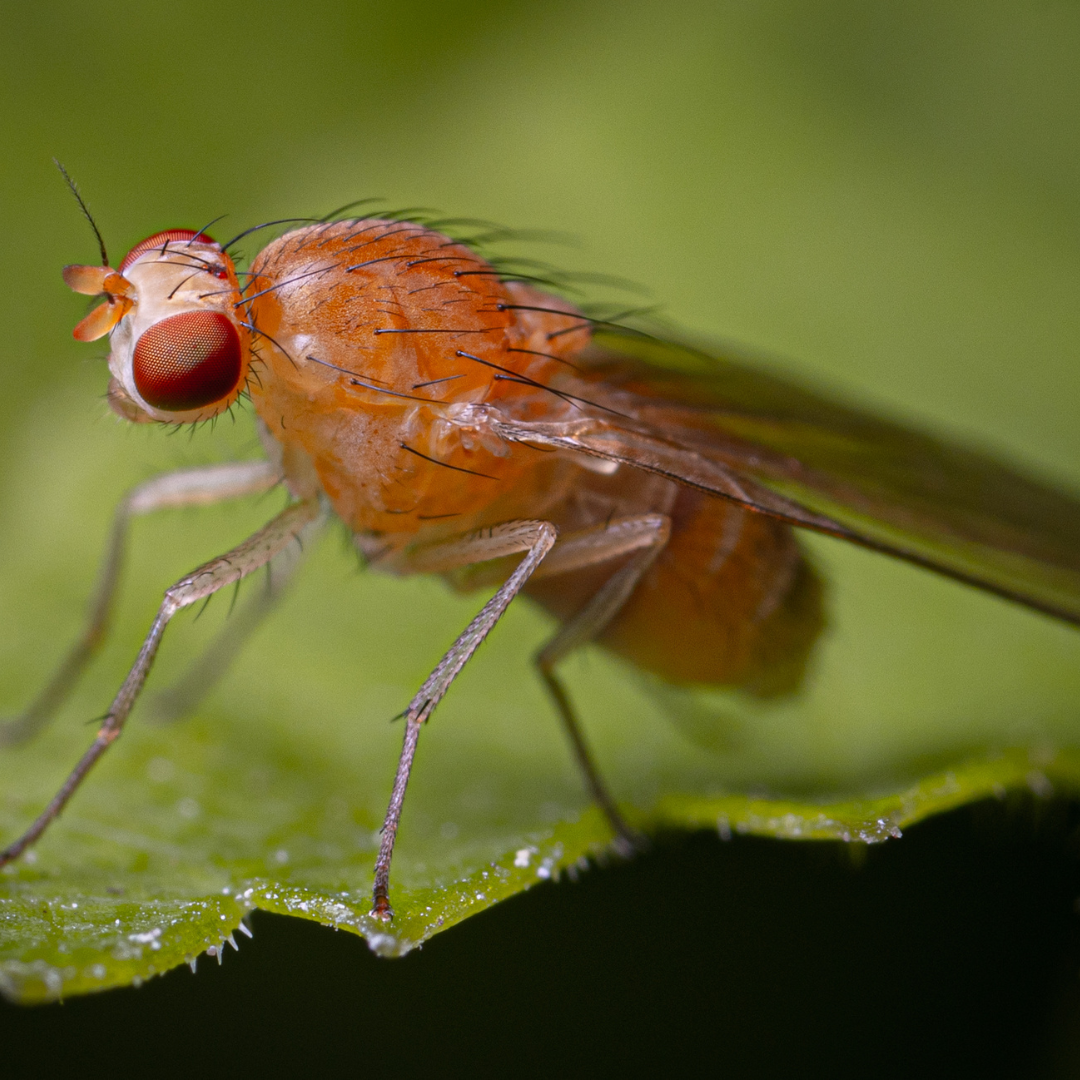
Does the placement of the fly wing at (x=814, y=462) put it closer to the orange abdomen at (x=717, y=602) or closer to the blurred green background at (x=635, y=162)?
the orange abdomen at (x=717, y=602)

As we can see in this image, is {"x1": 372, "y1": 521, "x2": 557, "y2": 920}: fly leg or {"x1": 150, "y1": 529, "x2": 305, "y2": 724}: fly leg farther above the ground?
{"x1": 372, "y1": 521, "x2": 557, "y2": 920}: fly leg

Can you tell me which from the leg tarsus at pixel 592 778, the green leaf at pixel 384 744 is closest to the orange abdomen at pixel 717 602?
the green leaf at pixel 384 744

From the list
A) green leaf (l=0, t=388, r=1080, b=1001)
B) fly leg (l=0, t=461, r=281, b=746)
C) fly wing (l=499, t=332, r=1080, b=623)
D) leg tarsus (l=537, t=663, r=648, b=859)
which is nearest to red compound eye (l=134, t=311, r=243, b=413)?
fly leg (l=0, t=461, r=281, b=746)

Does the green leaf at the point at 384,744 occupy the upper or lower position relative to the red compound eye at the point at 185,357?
lower

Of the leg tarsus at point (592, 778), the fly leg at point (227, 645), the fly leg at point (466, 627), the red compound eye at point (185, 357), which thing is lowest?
the leg tarsus at point (592, 778)

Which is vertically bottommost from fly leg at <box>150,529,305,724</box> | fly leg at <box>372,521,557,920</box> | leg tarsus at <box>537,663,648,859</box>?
leg tarsus at <box>537,663,648,859</box>

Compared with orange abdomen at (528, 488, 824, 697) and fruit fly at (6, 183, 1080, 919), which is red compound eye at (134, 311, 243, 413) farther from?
orange abdomen at (528, 488, 824, 697)

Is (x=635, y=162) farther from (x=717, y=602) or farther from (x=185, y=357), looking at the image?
(x=185, y=357)
